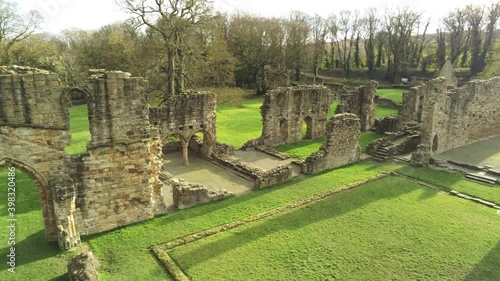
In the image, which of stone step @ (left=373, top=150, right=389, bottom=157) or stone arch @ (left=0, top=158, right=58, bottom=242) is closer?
stone arch @ (left=0, top=158, right=58, bottom=242)

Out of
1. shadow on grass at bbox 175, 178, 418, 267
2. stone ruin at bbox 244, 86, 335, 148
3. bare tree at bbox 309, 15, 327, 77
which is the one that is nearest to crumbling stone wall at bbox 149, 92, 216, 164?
stone ruin at bbox 244, 86, 335, 148

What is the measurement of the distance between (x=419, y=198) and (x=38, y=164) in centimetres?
1352

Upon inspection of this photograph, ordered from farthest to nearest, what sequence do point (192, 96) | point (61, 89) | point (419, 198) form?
1. point (192, 96)
2. point (419, 198)
3. point (61, 89)

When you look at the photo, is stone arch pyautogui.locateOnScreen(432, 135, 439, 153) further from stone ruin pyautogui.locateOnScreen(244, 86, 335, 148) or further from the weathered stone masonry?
the weathered stone masonry

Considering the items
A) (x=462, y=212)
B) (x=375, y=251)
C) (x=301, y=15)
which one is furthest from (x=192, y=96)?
(x=301, y=15)

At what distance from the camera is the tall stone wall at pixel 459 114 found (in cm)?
1862

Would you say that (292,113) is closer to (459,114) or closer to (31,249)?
(459,114)

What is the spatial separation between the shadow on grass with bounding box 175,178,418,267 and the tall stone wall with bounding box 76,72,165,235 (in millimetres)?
2949

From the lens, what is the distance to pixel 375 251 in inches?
423

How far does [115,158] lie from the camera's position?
37.9 ft

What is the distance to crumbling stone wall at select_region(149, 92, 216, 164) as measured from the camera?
59.7 feet

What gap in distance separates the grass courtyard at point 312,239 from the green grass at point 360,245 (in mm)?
29

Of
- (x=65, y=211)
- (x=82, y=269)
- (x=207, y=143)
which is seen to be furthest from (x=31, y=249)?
(x=207, y=143)

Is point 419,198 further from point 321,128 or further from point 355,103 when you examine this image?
point 355,103
